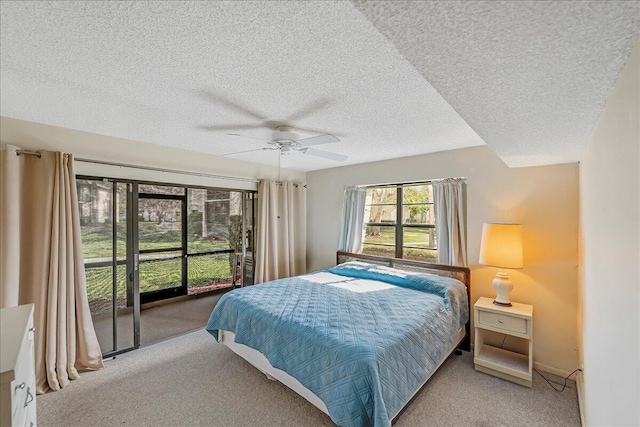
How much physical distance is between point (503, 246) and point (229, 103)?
2.86 m

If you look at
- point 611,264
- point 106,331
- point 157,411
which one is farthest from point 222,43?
point 106,331

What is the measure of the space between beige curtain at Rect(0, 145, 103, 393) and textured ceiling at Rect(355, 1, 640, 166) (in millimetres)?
3219

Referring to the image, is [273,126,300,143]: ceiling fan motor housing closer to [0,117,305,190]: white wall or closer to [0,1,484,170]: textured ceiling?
[0,1,484,170]: textured ceiling

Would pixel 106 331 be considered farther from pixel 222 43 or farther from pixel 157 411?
pixel 222 43

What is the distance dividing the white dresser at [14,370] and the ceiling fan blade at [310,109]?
204 cm

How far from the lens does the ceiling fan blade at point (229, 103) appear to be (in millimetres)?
1841

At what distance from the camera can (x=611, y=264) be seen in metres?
1.09

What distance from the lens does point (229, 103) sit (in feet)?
6.52

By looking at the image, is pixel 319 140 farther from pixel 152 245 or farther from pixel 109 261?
pixel 152 245

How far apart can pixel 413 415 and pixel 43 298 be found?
338cm

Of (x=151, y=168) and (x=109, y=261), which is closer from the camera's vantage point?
(x=109, y=261)

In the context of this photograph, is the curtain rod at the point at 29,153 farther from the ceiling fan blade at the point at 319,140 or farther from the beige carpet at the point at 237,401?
the ceiling fan blade at the point at 319,140

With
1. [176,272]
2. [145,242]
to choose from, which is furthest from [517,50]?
[176,272]

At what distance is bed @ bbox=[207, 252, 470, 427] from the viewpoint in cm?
166
